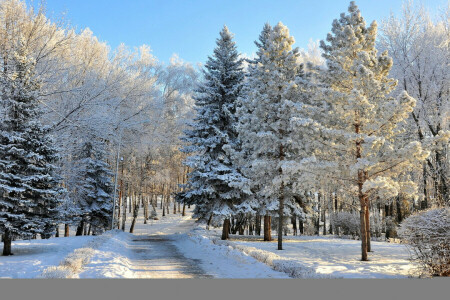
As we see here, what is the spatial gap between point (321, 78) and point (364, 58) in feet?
8.75

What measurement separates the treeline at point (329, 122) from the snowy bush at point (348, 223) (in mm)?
3198

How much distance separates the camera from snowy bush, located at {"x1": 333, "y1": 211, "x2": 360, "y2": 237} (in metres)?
28.3

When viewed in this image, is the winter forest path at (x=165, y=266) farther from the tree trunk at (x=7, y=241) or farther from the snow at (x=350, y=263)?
the tree trunk at (x=7, y=241)

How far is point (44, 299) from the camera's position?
583cm

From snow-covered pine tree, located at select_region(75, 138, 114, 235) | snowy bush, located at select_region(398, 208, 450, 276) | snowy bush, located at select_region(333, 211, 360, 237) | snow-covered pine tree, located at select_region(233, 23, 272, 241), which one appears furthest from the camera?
snowy bush, located at select_region(333, 211, 360, 237)

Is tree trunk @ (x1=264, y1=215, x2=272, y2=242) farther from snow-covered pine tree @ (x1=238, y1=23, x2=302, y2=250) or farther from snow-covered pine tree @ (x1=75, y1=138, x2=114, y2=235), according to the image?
snow-covered pine tree @ (x1=75, y1=138, x2=114, y2=235)

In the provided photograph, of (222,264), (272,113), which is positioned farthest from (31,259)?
Result: (272,113)

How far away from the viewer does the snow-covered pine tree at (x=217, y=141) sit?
20.0m

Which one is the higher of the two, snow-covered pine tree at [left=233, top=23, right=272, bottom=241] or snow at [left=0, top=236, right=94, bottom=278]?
snow-covered pine tree at [left=233, top=23, right=272, bottom=241]

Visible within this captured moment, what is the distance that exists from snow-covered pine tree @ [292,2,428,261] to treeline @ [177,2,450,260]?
1.8 inches

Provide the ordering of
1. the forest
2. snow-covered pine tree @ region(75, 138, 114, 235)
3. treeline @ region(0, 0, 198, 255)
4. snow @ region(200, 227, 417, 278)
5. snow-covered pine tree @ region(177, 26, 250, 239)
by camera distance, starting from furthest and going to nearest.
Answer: snow-covered pine tree @ region(75, 138, 114, 235), snow-covered pine tree @ region(177, 26, 250, 239), treeline @ region(0, 0, 198, 255), the forest, snow @ region(200, 227, 417, 278)

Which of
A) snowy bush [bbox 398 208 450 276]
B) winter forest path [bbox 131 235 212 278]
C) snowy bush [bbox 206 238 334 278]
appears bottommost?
winter forest path [bbox 131 235 212 278]

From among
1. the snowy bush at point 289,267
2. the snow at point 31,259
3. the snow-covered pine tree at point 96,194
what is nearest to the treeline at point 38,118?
the snow at point 31,259

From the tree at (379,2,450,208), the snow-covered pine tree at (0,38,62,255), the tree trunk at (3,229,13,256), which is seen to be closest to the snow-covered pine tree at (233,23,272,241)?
the tree at (379,2,450,208)
